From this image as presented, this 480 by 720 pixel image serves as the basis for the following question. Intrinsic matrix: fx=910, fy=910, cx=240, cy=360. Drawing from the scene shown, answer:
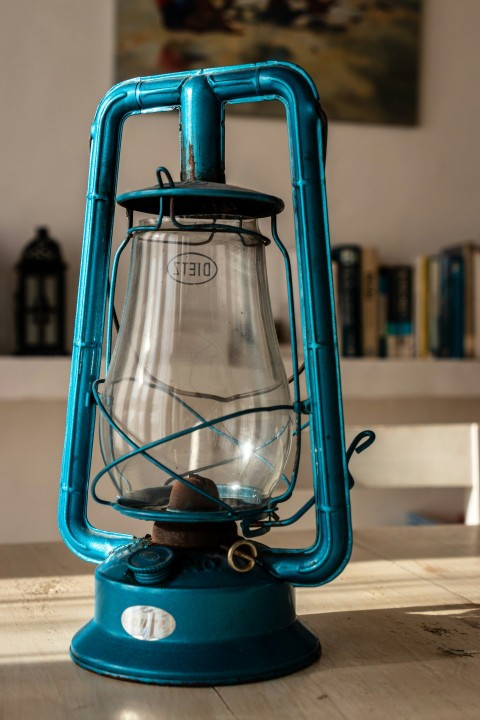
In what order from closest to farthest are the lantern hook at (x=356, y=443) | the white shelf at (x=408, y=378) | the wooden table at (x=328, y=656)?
the wooden table at (x=328, y=656), the lantern hook at (x=356, y=443), the white shelf at (x=408, y=378)

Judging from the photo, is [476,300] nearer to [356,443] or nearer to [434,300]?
[434,300]

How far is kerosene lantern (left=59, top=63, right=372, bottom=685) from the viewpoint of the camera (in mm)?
626

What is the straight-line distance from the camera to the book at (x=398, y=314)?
255cm

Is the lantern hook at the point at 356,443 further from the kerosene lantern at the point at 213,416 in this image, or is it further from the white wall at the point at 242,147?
the white wall at the point at 242,147

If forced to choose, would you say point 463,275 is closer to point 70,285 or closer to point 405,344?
point 405,344

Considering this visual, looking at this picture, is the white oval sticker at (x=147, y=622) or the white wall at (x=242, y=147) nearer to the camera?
the white oval sticker at (x=147, y=622)

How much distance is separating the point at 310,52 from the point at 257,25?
0.17 metres

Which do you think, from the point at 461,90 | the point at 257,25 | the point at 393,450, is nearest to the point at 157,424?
the point at 393,450

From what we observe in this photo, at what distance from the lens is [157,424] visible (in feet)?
2.14

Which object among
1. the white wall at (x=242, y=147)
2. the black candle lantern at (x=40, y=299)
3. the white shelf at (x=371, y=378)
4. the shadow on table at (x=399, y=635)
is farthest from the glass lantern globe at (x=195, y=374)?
the white wall at (x=242, y=147)

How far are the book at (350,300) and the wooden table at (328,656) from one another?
4.95 ft

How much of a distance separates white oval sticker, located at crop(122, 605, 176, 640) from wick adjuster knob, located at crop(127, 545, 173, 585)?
19 millimetres

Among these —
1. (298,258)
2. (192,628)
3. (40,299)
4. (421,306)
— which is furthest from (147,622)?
(421,306)

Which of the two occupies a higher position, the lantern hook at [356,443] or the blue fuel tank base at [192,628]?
the lantern hook at [356,443]
